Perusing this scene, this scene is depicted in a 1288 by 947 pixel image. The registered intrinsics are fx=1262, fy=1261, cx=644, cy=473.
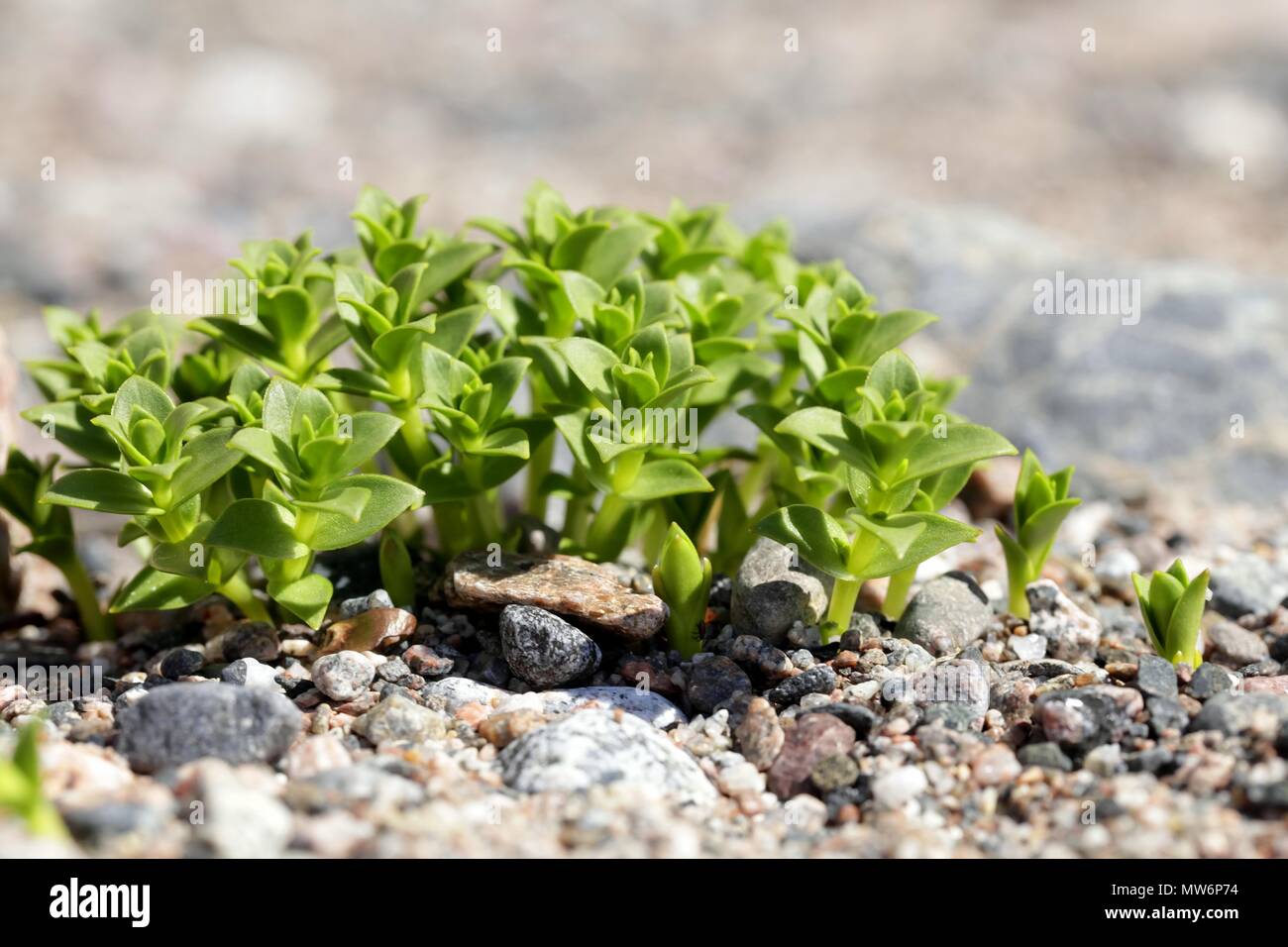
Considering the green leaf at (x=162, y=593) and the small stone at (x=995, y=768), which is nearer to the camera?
the small stone at (x=995, y=768)

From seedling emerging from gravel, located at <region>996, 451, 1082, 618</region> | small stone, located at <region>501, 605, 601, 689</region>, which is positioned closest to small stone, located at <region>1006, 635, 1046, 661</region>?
seedling emerging from gravel, located at <region>996, 451, 1082, 618</region>

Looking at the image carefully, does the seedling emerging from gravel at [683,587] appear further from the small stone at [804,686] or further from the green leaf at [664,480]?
the small stone at [804,686]

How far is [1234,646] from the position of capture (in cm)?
409

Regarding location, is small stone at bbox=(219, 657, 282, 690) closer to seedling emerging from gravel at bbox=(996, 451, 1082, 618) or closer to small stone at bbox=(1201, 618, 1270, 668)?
seedling emerging from gravel at bbox=(996, 451, 1082, 618)

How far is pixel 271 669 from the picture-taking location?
12.4 feet

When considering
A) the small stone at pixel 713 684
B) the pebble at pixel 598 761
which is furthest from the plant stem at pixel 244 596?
the small stone at pixel 713 684

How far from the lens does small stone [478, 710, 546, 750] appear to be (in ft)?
11.0

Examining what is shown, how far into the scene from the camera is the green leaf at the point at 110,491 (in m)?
3.42

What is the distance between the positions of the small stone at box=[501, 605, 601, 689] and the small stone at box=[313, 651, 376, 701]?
1.36ft

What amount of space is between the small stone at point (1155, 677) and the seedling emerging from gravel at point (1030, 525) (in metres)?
0.54
